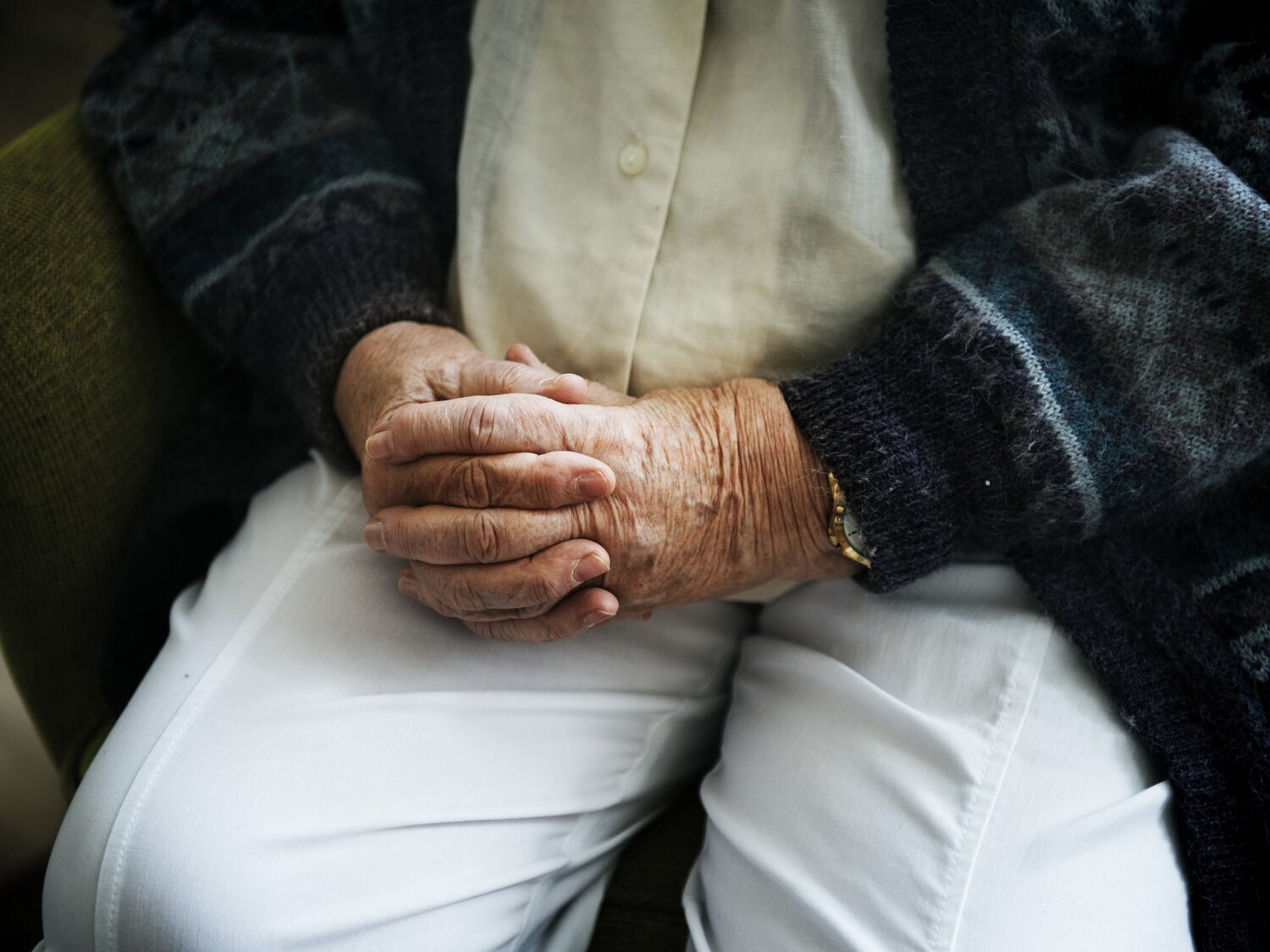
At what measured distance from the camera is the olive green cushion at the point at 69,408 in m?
0.74

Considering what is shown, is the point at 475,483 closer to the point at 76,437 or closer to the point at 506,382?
the point at 506,382

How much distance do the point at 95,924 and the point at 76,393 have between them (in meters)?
0.43

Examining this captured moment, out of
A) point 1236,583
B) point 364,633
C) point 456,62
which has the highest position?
point 456,62

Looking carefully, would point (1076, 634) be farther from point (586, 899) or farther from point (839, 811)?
point (586, 899)

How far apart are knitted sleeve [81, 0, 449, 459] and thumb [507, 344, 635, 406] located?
111 mm

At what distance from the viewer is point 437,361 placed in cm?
74

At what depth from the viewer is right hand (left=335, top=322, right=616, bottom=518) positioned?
64 centimetres

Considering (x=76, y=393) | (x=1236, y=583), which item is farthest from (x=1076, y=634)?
(x=76, y=393)

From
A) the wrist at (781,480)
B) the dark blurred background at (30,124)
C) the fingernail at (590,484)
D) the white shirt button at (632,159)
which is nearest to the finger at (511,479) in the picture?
the fingernail at (590,484)

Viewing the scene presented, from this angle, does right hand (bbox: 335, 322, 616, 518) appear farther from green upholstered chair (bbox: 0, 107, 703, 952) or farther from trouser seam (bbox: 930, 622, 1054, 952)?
trouser seam (bbox: 930, 622, 1054, 952)

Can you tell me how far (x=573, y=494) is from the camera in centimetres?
65

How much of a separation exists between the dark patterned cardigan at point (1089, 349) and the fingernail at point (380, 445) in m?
0.14

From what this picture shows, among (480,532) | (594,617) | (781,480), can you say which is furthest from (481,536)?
(781,480)

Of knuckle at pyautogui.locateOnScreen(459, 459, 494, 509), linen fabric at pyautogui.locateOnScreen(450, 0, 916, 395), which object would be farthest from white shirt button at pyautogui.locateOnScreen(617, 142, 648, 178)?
knuckle at pyautogui.locateOnScreen(459, 459, 494, 509)
